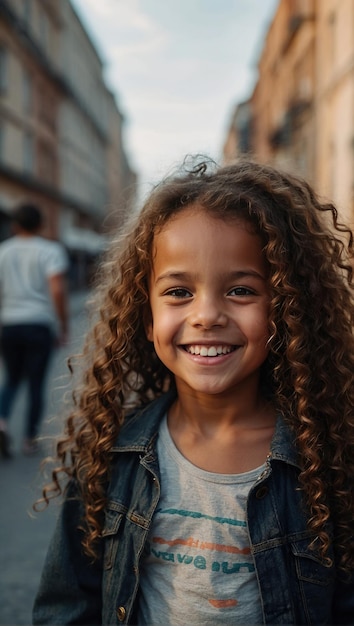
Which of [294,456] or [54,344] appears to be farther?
[54,344]

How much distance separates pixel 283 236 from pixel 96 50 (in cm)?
3535

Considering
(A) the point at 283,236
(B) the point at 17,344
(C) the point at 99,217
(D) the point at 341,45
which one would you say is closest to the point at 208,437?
(A) the point at 283,236

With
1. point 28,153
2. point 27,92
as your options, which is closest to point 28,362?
point 27,92

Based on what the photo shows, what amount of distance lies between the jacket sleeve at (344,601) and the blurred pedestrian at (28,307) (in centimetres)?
340

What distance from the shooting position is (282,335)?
140 cm

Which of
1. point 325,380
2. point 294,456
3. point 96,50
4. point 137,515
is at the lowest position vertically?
point 137,515

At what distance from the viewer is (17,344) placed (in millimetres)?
4555

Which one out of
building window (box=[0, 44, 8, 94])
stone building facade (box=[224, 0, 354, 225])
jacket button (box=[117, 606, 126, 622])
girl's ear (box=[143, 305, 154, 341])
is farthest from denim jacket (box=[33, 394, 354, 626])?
building window (box=[0, 44, 8, 94])

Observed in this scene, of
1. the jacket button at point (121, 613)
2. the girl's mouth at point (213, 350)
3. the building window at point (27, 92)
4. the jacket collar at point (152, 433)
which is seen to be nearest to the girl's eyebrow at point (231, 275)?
the girl's mouth at point (213, 350)

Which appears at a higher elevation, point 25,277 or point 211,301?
point 25,277

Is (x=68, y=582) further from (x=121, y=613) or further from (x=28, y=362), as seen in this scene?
(x=28, y=362)

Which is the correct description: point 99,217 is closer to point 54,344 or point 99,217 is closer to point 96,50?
point 96,50

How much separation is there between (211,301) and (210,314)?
27 mm

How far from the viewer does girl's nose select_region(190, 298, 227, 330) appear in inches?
49.9
